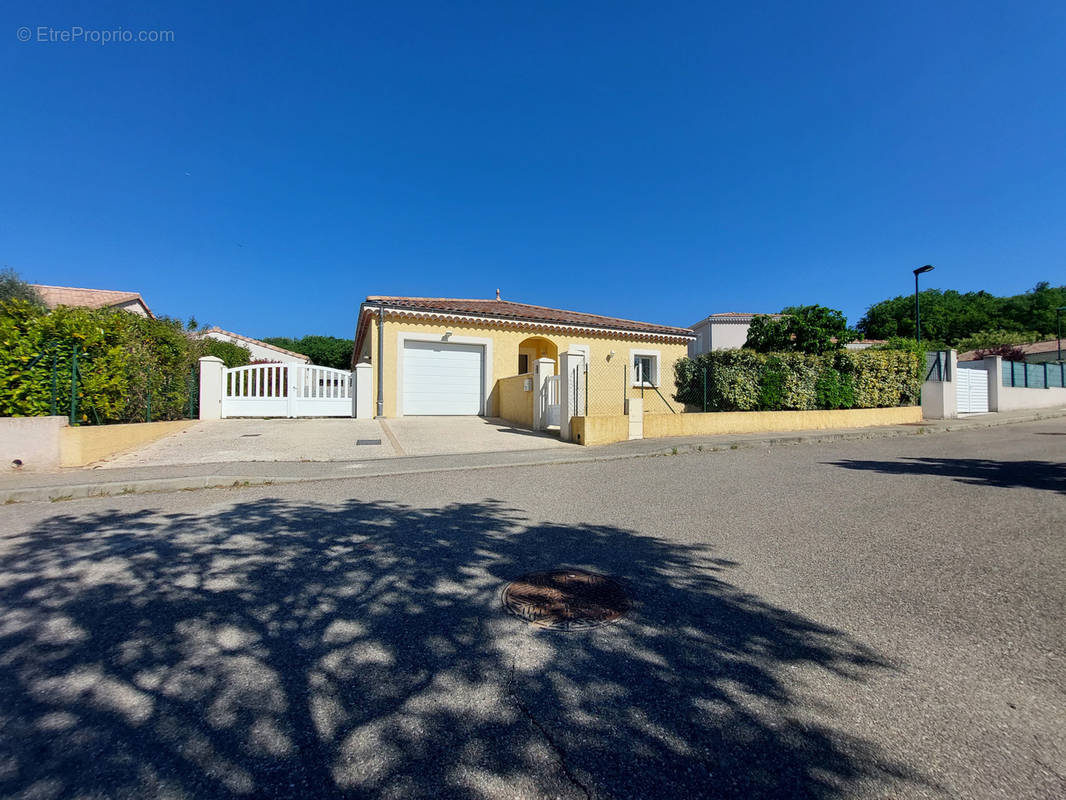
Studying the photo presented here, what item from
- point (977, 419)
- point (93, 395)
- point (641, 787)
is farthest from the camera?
point (977, 419)

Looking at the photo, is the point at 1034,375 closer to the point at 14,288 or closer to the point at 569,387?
the point at 569,387

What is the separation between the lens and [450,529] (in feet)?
14.7

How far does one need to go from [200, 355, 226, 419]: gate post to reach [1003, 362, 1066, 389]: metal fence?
29.8 meters

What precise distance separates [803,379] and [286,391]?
50.0ft

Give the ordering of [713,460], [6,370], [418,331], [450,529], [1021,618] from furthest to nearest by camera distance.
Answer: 1. [418,331]
2. [713,460]
3. [6,370]
4. [450,529]
5. [1021,618]

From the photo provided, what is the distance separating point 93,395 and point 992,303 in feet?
239

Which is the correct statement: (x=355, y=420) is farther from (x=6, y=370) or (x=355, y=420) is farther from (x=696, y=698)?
(x=696, y=698)

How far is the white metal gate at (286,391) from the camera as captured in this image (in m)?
12.6

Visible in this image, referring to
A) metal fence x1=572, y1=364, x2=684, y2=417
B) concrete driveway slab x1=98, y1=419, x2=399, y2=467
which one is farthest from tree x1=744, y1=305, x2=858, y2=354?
concrete driveway slab x1=98, y1=419, x2=399, y2=467

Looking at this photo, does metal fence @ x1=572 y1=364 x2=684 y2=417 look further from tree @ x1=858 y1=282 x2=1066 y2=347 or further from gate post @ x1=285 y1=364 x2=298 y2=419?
tree @ x1=858 y1=282 x2=1066 y2=347

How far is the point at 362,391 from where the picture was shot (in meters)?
13.5

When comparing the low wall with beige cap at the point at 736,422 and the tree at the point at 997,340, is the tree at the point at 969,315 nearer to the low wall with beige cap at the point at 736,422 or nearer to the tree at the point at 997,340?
the tree at the point at 997,340

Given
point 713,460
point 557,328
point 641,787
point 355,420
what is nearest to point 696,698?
point 641,787

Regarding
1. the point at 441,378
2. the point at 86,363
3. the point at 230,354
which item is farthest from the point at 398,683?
the point at 230,354
